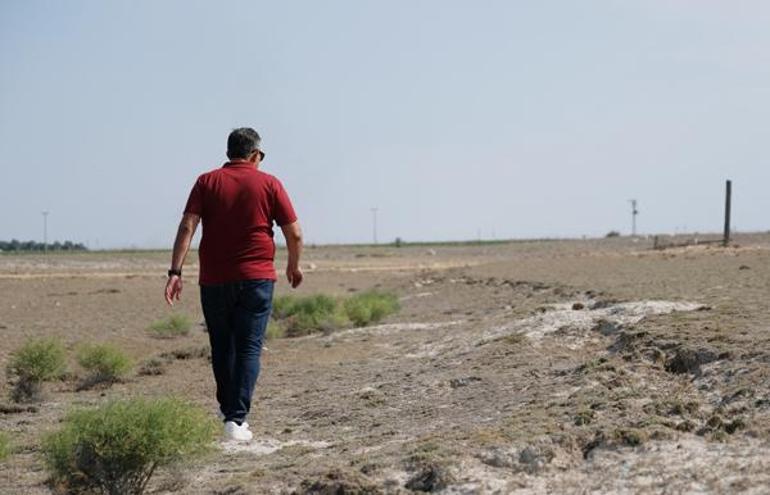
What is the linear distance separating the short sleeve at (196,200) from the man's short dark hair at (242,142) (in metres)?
0.40

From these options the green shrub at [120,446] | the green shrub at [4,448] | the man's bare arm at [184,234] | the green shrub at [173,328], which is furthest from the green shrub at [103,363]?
the green shrub at [173,328]

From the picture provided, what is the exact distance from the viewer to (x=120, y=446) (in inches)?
273

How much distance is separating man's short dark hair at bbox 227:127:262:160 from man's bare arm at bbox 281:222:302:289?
63 cm

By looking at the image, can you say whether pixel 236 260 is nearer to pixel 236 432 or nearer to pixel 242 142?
pixel 242 142

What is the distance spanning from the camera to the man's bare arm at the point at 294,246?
8.37m

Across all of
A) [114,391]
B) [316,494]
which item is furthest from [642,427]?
[114,391]

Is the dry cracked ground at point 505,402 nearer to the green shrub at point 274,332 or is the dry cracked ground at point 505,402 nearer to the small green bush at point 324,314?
the green shrub at point 274,332

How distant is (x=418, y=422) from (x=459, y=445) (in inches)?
75.7

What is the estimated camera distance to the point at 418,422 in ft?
28.9

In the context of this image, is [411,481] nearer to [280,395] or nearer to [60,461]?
[60,461]

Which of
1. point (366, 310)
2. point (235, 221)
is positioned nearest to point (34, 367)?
point (235, 221)

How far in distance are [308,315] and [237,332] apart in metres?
13.6

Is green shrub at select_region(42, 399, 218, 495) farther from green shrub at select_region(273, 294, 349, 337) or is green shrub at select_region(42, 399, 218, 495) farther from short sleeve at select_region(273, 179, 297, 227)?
green shrub at select_region(273, 294, 349, 337)

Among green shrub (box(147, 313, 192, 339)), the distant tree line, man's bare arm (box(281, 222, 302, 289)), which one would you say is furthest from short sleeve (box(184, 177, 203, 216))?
the distant tree line
